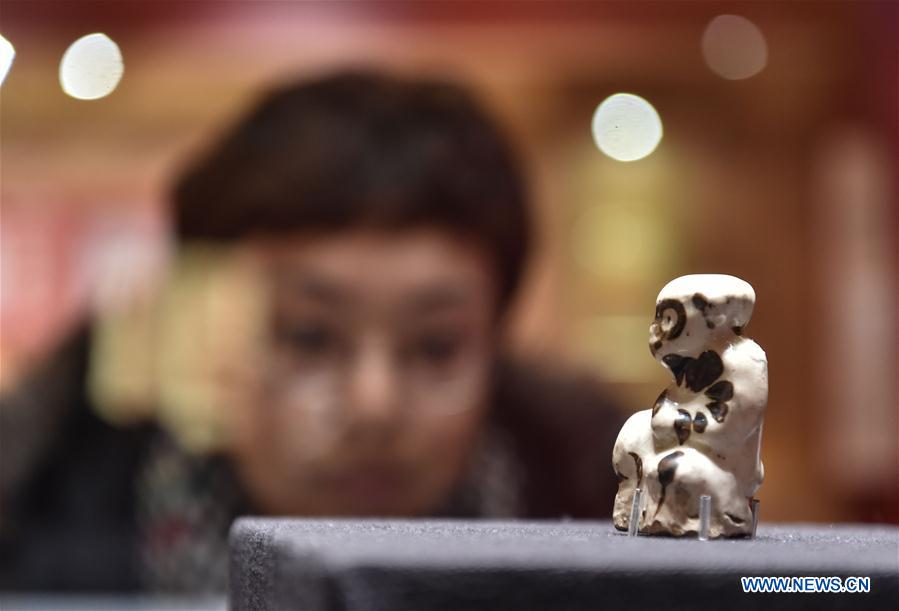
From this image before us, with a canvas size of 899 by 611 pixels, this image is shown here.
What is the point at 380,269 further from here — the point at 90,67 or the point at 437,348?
the point at 90,67

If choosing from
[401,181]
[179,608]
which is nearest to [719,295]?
[401,181]

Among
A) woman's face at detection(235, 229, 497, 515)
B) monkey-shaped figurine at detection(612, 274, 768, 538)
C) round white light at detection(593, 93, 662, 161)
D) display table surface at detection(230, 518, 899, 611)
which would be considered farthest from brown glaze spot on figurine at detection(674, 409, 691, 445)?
round white light at detection(593, 93, 662, 161)

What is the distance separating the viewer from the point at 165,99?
277cm

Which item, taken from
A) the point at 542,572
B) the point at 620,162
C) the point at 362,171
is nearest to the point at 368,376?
the point at 362,171

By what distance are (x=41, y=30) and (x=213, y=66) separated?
0.33 metres

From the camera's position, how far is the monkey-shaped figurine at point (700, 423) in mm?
1177

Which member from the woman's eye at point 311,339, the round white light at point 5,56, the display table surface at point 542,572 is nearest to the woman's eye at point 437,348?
the woman's eye at point 311,339

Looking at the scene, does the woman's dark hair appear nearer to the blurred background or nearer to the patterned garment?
the blurred background

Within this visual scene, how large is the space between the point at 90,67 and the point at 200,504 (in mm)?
876

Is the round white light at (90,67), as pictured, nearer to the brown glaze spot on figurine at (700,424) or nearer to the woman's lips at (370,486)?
the woman's lips at (370,486)

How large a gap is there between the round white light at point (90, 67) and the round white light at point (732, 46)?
3.84ft

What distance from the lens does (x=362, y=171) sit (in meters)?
2.56

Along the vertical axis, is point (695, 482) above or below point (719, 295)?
below

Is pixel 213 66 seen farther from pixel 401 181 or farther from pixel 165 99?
pixel 401 181
